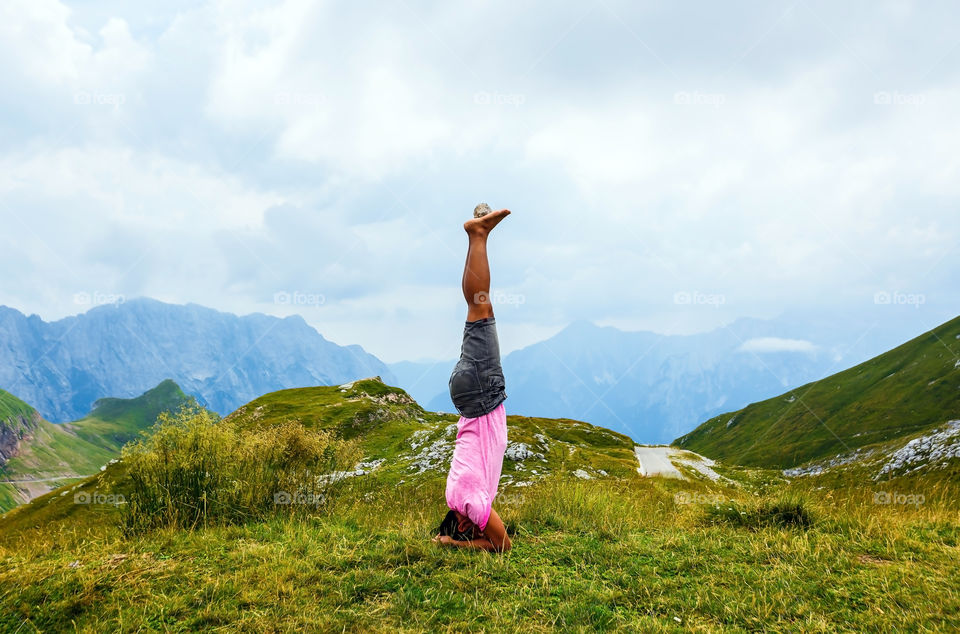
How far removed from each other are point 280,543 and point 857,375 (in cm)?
18580

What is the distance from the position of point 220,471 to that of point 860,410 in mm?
151339

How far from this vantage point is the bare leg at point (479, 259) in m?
7.69

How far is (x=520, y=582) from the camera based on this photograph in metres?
6.35

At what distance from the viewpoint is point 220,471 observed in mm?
9484

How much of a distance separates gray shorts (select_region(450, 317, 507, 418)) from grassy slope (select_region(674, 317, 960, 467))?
11016 centimetres

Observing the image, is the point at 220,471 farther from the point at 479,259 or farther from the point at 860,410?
the point at 860,410

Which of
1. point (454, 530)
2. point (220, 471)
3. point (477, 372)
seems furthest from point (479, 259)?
point (220, 471)

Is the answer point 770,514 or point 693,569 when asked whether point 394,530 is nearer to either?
point 693,569

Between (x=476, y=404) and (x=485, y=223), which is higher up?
(x=485, y=223)

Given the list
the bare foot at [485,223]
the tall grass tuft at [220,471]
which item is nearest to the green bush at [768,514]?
the bare foot at [485,223]

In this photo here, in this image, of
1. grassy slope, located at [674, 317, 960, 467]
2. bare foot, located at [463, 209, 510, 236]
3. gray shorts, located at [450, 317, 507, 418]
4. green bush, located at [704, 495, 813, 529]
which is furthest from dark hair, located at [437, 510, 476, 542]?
grassy slope, located at [674, 317, 960, 467]

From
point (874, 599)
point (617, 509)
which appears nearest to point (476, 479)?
point (617, 509)

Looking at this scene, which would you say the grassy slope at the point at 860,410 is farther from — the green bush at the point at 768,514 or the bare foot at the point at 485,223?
the bare foot at the point at 485,223

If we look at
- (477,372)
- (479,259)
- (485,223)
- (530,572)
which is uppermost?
(485,223)
